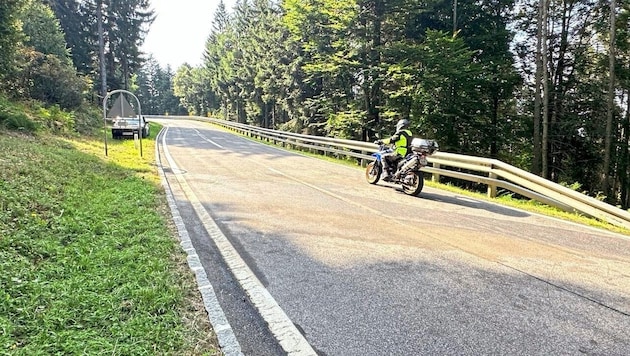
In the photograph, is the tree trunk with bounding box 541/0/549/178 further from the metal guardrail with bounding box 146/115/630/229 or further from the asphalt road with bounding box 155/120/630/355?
the asphalt road with bounding box 155/120/630/355

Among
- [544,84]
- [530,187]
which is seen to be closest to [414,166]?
[530,187]

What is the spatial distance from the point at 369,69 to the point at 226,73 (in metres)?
36.0

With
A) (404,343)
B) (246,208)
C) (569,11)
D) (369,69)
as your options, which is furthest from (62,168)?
(569,11)

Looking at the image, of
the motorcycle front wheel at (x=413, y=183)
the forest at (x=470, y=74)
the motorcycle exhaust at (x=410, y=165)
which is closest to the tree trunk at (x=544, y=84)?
the forest at (x=470, y=74)

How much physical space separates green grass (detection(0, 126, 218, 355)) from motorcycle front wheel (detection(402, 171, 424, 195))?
16.6 ft

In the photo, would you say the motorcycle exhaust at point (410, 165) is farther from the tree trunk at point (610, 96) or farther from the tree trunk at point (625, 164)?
the tree trunk at point (625, 164)

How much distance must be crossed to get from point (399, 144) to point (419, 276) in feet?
18.7

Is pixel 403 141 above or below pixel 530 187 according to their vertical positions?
above

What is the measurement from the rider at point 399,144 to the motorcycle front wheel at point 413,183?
772mm

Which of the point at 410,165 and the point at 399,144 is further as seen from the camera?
the point at 399,144

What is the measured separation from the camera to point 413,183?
8.36 metres

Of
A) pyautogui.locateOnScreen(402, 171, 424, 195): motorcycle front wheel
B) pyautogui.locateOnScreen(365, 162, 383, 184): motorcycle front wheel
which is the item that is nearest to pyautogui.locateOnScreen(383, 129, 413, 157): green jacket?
pyautogui.locateOnScreen(365, 162, 383, 184): motorcycle front wheel

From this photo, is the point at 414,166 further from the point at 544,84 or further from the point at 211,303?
the point at 544,84

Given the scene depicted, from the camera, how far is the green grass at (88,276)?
2.51m
